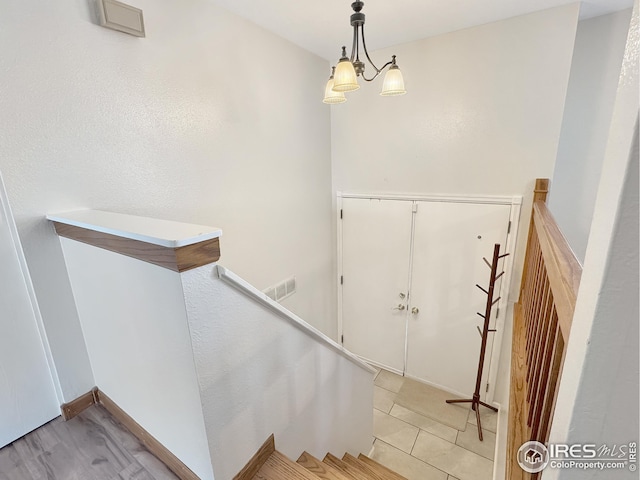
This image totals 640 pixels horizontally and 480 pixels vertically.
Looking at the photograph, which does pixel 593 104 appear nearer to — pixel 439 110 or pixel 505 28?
pixel 505 28

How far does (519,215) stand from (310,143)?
1943mm

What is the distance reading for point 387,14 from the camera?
7.04ft

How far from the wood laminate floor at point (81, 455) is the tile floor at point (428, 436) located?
1.93 metres

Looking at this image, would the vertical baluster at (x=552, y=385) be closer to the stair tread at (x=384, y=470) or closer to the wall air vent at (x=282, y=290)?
the stair tread at (x=384, y=470)

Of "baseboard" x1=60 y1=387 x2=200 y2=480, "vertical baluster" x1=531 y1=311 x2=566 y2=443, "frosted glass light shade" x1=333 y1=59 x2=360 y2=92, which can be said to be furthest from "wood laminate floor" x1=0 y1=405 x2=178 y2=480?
"frosted glass light shade" x1=333 y1=59 x2=360 y2=92

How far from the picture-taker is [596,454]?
497mm

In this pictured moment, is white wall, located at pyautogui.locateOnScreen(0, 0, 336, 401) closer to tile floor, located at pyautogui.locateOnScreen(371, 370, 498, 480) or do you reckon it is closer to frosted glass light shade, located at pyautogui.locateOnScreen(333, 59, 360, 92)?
frosted glass light shade, located at pyautogui.locateOnScreen(333, 59, 360, 92)


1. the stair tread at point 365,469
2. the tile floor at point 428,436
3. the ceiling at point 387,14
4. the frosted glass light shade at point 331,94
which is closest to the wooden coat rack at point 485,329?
the tile floor at point 428,436

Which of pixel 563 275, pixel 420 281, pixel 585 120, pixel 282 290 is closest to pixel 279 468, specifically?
pixel 563 275

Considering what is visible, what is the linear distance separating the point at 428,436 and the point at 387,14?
3.43 m

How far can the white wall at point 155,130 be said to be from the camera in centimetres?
129

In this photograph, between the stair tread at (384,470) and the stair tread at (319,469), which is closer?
the stair tread at (319,469)

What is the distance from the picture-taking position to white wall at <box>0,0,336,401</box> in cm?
129

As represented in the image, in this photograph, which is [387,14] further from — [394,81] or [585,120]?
[585,120]
